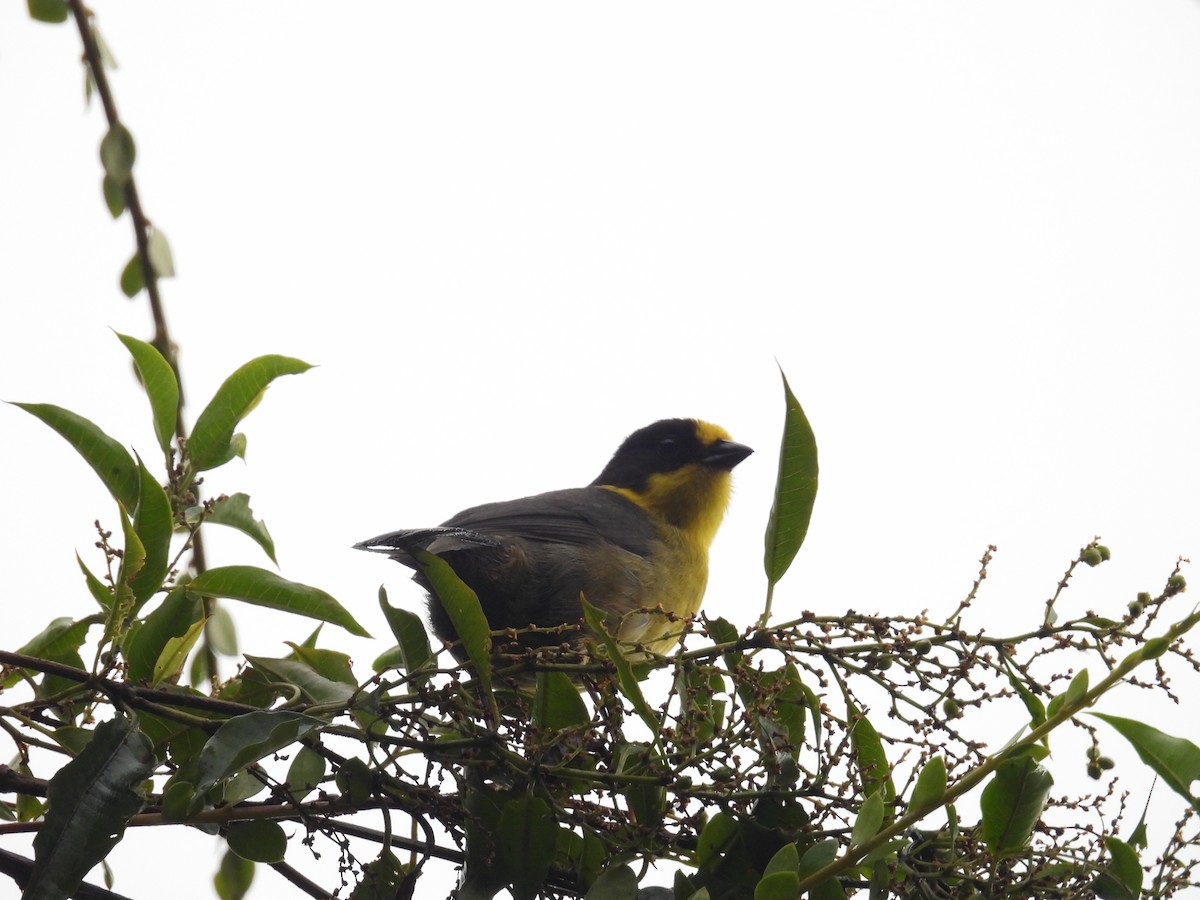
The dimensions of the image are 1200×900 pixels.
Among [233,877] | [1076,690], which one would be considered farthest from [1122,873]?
[233,877]

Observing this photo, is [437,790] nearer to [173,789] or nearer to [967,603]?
[173,789]

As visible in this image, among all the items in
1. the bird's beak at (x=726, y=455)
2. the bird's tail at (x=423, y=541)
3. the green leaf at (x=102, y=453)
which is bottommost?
the green leaf at (x=102, y=453)

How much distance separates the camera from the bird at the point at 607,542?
406cm

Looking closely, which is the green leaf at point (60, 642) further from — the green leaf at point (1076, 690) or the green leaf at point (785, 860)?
the green leaf at point (1076, 690)

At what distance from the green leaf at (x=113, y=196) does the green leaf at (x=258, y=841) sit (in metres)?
1.31

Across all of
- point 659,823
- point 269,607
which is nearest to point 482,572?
point 269,607

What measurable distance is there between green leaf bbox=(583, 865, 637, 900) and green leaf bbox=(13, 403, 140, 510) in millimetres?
964

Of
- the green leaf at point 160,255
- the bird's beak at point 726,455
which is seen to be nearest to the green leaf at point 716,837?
the green leaf at point 160,255

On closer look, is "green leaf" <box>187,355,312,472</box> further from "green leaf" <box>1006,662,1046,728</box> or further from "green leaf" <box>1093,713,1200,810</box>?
"green leaf" <box>1093,713,1200,810</box>

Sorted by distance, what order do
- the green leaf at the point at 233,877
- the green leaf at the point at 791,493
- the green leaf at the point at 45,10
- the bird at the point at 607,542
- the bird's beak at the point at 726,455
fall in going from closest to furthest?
the green leaf at the point at 791,493 → the green leaf at the point at 45,10 → the green leaf at the point at 233,877 → the bird at the point at 607,542 → the bird's beak at the point at 726,455

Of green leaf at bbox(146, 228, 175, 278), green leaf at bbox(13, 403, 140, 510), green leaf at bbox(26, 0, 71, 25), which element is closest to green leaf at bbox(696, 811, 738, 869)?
green leaf at bbox(13, 403, 140, 510)

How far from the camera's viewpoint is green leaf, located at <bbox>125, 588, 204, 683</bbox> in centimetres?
195

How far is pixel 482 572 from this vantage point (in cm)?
414

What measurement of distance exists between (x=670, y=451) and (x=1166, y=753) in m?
4.36
